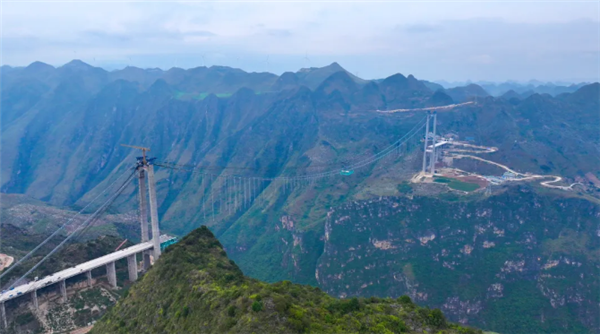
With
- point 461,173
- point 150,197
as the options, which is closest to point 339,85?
point 461,173

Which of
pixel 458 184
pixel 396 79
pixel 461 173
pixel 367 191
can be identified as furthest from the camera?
pixel 396 79

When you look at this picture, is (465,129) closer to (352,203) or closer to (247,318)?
(352,203)

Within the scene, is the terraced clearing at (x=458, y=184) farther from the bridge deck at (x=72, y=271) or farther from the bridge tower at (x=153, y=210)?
the bridge deck at (x=72, y=271)

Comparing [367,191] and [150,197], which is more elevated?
[150,197]

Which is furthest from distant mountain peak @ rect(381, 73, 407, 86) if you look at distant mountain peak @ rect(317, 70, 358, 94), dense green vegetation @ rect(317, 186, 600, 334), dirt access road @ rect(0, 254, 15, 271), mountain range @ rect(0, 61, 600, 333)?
dirt access road @ rect(0, 254, 15, 271)

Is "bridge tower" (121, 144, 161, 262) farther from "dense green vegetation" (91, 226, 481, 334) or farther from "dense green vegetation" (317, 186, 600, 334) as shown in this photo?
"dense green vegetation" (317, 186, 600, 334)

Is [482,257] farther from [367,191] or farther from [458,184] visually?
[367,191]
